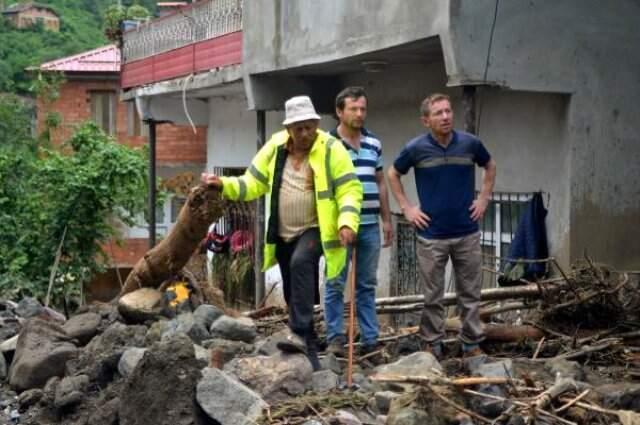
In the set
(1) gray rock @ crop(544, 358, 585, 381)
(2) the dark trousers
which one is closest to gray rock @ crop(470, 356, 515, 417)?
(1) gray rock @ crop(544, 358, 585, 381)

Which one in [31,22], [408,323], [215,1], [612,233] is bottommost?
[408,323]

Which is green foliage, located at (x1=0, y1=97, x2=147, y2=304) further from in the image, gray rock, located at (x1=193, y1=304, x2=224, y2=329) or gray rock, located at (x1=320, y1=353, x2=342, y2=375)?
gray rock, located at (x1=320, y1=353, x2=342, y2=375)

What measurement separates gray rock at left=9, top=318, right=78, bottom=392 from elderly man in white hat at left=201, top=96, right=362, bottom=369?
7.72 ft

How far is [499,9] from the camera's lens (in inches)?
411

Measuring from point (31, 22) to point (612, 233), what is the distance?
39.9 meters

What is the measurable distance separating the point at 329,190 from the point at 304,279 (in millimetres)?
627

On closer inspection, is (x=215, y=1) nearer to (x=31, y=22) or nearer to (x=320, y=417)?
(x=320, y=417)

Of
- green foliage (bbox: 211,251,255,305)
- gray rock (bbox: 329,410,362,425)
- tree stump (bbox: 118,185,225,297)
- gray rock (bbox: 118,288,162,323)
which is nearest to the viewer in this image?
gray rock (bbox: 329,410,362,425)

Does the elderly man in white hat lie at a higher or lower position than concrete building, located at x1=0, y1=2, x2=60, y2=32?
lower

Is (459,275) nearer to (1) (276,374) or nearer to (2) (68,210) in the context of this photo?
(1) (276,374)

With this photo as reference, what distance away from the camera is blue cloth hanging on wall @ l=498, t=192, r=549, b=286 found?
430 inches

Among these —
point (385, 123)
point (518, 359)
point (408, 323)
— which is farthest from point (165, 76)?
point (518, 359)

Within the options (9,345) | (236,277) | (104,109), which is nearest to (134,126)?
(104,109)

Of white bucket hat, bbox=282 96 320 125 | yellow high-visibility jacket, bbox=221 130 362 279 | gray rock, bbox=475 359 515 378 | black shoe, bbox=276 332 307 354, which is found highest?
white bucket hat, bbox=282 96 320 125
